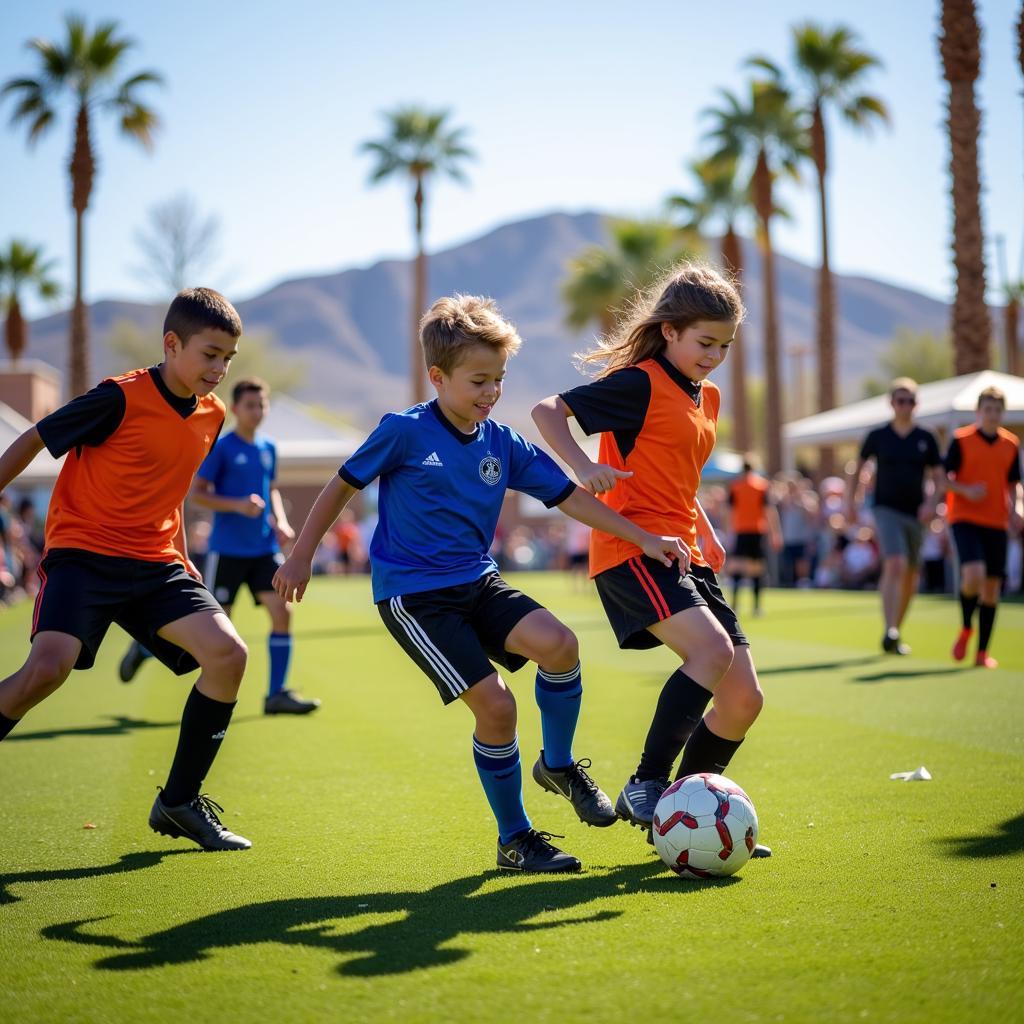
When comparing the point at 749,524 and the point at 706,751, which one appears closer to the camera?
the point at 706,751

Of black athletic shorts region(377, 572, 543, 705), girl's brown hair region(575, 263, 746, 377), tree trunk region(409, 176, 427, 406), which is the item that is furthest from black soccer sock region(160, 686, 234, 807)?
tree trunk region(409, 176, 427, 406)

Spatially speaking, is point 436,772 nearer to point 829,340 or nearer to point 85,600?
point 85,600

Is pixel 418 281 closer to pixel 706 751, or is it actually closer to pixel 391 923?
pixel 706 751

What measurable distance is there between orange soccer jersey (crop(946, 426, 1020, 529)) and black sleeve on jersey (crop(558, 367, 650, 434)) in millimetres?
6209

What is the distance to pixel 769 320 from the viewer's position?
121 feet

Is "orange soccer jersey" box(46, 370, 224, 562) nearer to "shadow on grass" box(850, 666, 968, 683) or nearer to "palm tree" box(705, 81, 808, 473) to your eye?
"shadow on grass" box(850, 666, 968, 683)

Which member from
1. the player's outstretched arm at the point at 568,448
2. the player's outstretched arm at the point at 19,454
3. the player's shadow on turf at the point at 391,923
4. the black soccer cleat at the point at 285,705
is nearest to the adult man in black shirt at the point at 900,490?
the black soccer cleat at the point at 285,705

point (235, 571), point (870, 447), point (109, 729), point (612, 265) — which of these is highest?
point (612, 265)

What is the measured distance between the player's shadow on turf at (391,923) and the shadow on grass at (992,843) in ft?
2.97

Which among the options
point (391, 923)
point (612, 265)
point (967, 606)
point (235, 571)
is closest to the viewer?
point (391, 923)

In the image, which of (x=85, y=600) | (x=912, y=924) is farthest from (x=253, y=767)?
(x=912, y=924)

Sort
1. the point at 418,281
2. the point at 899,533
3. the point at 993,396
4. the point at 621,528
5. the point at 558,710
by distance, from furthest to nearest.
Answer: the point at 418,281 < the point at 899,533 < the point at 993,396 < the point at 558,710 < the point at 621,528

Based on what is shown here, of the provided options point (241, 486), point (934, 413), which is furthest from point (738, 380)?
point (241, 486)

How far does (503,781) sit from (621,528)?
96 cm
